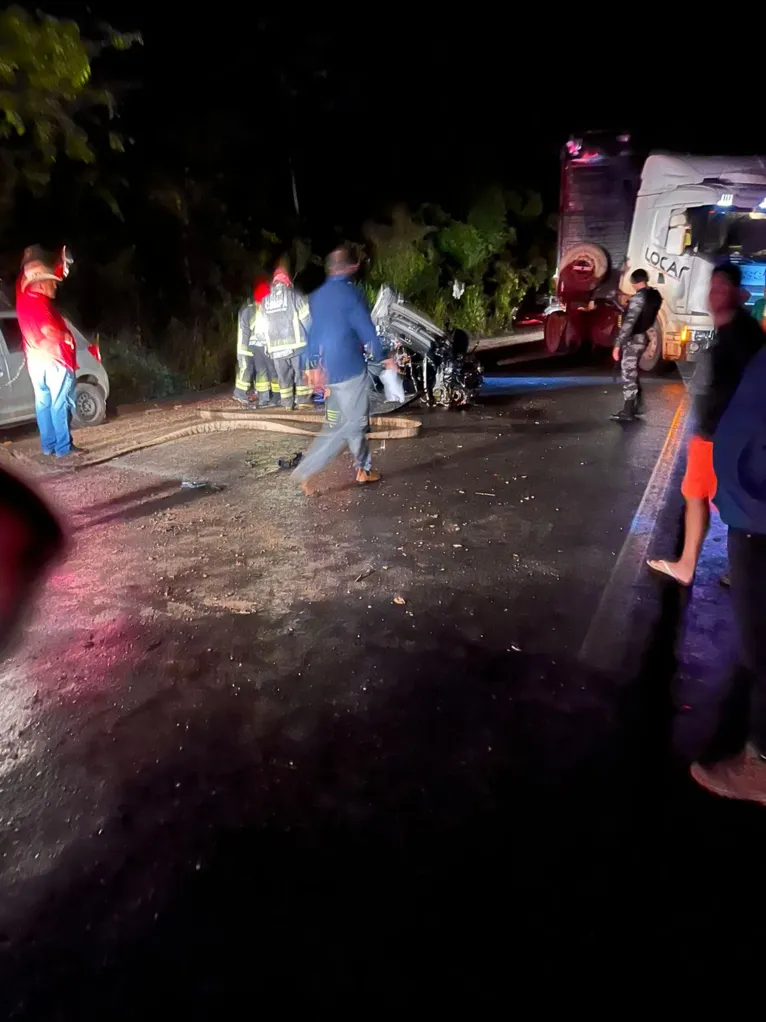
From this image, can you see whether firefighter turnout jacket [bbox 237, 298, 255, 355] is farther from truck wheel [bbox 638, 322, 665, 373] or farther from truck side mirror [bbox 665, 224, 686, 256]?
truck side mirror [bbox 665, 224, 686, 256]

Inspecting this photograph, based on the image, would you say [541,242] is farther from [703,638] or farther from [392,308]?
[703,638]

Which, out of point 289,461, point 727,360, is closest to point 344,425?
point 289,461

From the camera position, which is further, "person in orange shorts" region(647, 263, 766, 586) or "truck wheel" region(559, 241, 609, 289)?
"truck wheel" region(559, 241, 609, 289)

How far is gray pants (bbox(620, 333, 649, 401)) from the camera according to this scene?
30.8 feet

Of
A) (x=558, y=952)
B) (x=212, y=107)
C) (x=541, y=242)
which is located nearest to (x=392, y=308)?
(x=558, y=952)

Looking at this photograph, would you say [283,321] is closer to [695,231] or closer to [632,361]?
[632,361]

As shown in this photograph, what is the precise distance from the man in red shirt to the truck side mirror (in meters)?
9.76

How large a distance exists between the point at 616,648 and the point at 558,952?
2.06 m

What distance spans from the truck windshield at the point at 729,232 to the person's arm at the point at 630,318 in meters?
4.74

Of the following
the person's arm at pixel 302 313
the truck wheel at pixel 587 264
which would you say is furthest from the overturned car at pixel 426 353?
the truck wheel at pixel 587 264

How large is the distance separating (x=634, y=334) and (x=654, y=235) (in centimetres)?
558

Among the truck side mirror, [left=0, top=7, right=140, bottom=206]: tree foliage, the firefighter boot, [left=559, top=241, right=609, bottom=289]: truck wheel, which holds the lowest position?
the firefighter boot

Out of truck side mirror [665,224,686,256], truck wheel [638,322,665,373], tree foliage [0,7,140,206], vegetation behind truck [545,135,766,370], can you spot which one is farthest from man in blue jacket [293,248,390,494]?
truck side mirror [665,224,686,256]

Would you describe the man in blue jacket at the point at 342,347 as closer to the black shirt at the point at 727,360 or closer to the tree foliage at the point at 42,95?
the black shirt at the point at 727,360
